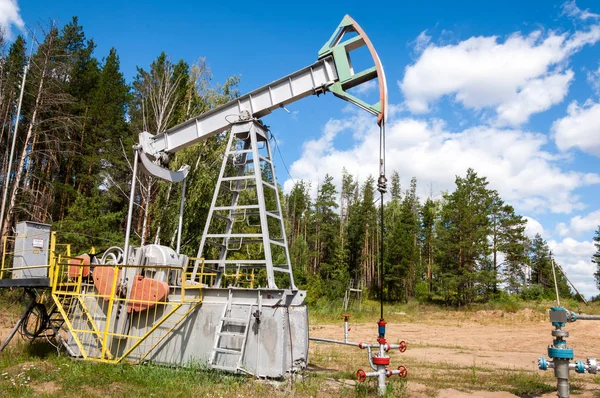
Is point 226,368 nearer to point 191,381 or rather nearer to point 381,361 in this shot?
point 191,381

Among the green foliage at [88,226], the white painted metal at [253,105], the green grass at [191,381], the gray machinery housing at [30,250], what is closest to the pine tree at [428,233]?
the green foliage at [88,226]

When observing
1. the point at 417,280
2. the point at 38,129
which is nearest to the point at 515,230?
the point at 417,280

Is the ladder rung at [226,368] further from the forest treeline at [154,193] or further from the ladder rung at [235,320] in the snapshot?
the forest treeline at [154,193]

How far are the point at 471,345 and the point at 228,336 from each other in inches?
482

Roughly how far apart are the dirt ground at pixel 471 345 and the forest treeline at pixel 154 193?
3.40m

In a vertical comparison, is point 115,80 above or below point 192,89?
above

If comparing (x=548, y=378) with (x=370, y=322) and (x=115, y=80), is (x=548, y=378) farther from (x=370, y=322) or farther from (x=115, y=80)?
(x=115, y=80)

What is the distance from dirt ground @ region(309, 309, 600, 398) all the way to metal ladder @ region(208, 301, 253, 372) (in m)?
2.61

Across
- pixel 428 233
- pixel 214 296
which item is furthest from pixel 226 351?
pixel 428 233

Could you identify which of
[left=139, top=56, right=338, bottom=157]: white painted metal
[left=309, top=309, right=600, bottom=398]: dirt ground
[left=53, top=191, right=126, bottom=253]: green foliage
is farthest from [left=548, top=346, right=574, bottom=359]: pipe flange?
[left=53, top=191, right=126, bottom=253]: green foliage

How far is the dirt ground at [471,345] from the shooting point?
30.0 feet

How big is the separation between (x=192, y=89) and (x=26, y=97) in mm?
7901

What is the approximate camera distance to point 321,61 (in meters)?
8.66

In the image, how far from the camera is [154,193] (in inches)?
836
